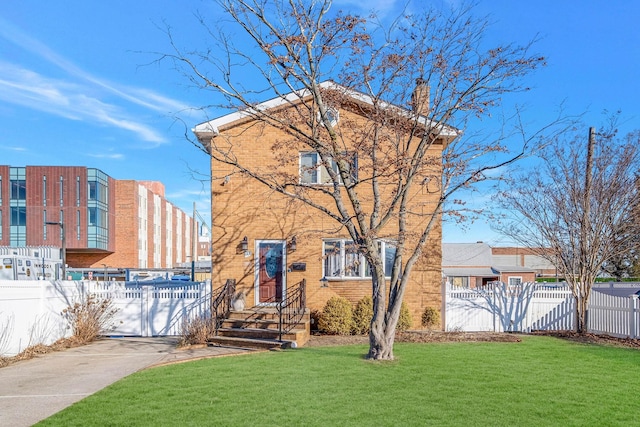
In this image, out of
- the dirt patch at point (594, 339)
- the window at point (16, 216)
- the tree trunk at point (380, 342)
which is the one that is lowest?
the dirt patch at point (594, 339)

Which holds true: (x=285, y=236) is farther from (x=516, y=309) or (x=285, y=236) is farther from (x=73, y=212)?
(x=73, y=212)

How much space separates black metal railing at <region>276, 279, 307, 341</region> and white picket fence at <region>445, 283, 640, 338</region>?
4.27 m

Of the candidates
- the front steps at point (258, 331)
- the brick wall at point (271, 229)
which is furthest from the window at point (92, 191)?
the front steps at point (258, 331)

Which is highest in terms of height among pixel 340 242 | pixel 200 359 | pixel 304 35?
pixel 304 35

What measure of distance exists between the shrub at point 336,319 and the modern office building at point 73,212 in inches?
1513

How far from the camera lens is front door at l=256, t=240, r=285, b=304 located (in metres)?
15.2

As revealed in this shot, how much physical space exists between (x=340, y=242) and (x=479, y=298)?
456cm

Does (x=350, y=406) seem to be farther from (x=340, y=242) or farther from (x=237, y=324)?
(x=340, y=242)

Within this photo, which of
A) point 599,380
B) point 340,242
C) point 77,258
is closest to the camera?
point 599,380

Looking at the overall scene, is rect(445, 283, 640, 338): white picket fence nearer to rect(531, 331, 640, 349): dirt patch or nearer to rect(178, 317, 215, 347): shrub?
rect(531, 331, 640, 349): dirt patch

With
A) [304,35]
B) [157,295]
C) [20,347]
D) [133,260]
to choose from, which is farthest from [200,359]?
[133,260]

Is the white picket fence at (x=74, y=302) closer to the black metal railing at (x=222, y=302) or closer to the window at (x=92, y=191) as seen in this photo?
the black metal railing at (x=222, y=302)

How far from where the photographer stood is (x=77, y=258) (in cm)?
5788

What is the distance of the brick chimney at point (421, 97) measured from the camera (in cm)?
1105
